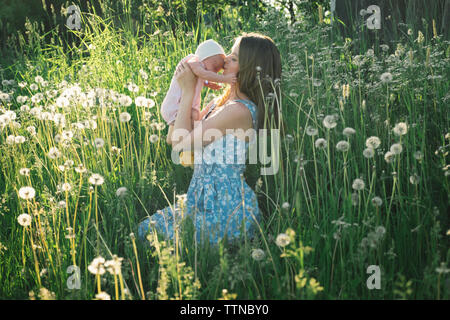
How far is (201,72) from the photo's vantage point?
290 cm

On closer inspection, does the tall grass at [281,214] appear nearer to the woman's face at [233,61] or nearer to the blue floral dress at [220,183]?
the blue floral dress at [220,183]

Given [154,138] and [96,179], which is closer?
[96,179]

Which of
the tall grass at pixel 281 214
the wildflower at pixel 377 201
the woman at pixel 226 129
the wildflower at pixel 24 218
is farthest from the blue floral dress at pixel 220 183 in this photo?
the wildflower at pixel 377 201

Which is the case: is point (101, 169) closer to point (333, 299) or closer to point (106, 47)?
point (333, 299)

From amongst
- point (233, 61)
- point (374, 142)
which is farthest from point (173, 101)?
point (374, 142)

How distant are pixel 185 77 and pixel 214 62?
0.71 feet

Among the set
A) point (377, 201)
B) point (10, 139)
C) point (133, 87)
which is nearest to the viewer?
point (377, 201)

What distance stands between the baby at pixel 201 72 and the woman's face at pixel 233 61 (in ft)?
0.12

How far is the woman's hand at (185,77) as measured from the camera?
295cm

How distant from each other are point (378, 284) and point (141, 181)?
5.06ft

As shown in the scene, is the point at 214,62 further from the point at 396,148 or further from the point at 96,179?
the point at 396,148

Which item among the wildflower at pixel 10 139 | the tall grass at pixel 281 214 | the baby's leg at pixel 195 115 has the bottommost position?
the tall grass at pixel 281 214

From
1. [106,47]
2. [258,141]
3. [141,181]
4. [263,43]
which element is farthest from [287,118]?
[106,47]
